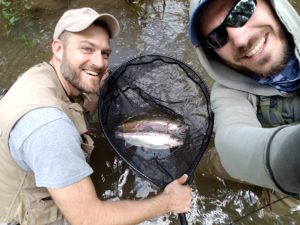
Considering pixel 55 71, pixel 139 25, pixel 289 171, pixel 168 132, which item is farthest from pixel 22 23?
pixel 289 171

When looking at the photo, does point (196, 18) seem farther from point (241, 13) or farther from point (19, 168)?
point (19, 168)

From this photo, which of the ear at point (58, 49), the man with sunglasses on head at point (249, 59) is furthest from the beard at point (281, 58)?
the ear at point (58, 49)

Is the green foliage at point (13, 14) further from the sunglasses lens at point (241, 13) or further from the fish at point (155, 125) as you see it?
the sunglasses lens at point (241, 13)

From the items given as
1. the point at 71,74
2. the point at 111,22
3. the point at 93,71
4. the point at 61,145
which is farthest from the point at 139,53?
the point at 61,145

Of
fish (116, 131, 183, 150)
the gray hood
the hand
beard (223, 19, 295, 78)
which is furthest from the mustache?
beard (223, 19, 295, 78)

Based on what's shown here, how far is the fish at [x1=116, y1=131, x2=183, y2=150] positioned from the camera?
260 centimetres

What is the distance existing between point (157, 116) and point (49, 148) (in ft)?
3.60

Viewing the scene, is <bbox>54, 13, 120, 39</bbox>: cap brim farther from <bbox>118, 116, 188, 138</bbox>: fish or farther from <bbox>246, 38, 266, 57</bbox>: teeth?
<bbox>246, 38, 266, 57</bbox>: teeth

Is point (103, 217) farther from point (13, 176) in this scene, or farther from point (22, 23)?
point (22, 23)

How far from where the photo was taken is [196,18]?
2.08m

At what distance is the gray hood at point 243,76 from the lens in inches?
78.8

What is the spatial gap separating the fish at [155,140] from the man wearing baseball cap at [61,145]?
1.16 feet

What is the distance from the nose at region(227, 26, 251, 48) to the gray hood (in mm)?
200

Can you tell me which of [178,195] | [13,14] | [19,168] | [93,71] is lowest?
[178,195]
